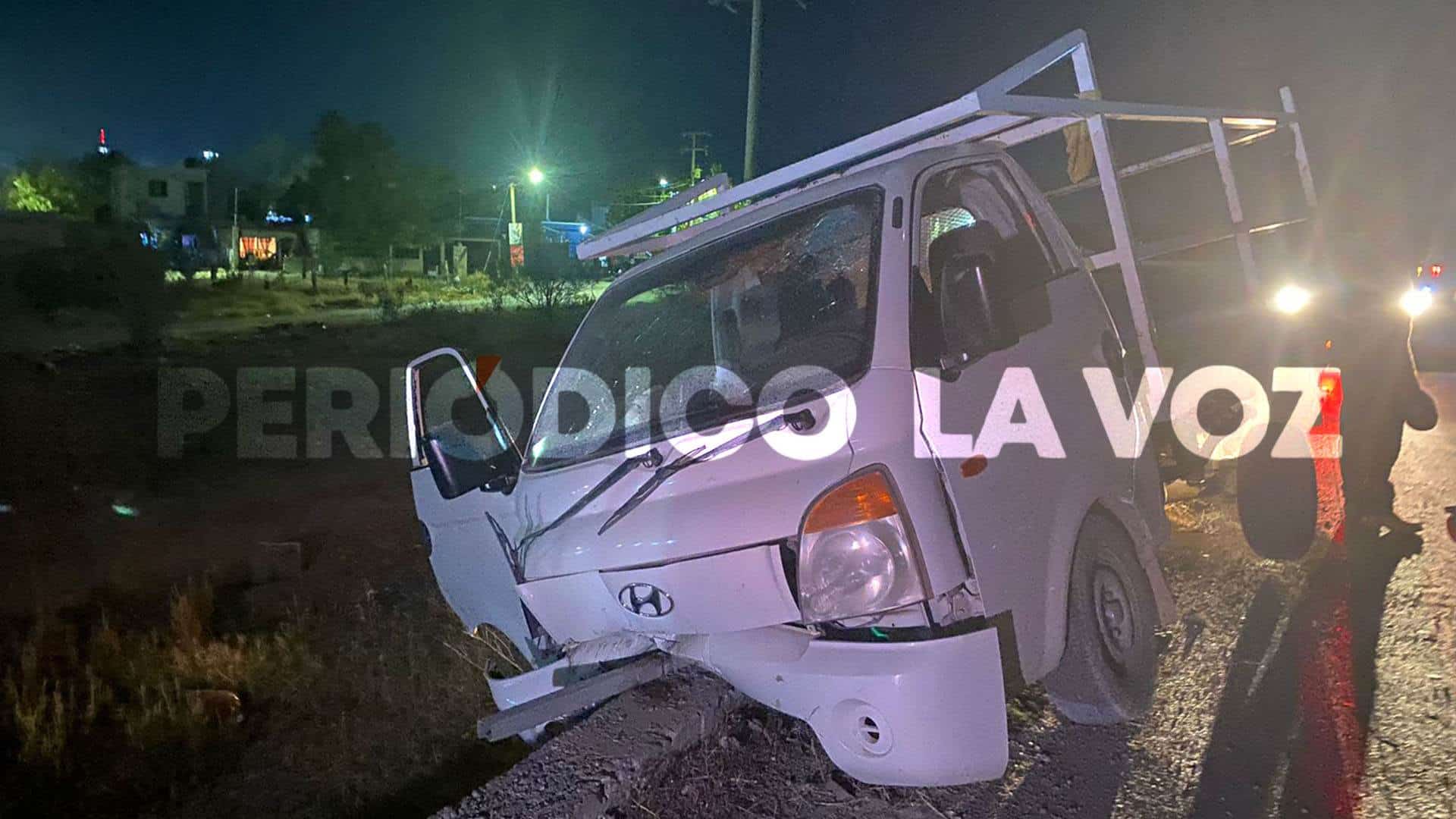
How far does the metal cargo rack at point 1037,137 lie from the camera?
391 centimetres

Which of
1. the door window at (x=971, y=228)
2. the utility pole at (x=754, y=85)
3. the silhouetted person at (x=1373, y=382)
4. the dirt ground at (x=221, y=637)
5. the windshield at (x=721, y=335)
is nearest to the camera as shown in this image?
the door window at (x=971, y=228)

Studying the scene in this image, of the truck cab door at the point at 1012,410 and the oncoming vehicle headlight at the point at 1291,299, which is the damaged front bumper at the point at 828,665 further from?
the oncoming vehicle headlight at the point at 1291,299

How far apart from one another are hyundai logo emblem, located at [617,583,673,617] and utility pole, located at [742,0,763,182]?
15.7 meters

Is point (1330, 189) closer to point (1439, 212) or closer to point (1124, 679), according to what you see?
point (1439, 212)

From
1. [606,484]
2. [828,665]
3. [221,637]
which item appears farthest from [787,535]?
[221,637]

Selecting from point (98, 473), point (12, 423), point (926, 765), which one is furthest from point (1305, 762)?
point (12, 423)

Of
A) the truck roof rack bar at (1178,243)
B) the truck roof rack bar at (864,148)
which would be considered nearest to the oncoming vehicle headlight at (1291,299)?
the truck roof rack bar at (1178,243)

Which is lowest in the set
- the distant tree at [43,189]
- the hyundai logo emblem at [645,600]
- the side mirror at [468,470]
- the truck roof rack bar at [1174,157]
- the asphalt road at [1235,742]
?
the asphalt road at [1235,742]

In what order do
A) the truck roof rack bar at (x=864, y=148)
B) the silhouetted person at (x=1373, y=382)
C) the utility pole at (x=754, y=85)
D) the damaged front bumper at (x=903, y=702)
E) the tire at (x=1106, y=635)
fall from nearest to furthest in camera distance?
the damaged front bumper at (x=903, y=702)
the tire at (x=1106, y=635)
the truck roof rack bar at (x=864, y=148)
the silhouetted person at (x=1373, y=382)
the utility pole at (x=754, y=85)

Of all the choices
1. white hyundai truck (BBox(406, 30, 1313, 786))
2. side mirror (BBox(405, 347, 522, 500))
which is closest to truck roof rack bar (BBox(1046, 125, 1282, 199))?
white hyundai truck (BBox(406, 30, 1313, 786))

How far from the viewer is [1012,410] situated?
3.27 meters

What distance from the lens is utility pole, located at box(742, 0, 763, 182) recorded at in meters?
18.5

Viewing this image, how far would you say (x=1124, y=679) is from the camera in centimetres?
359

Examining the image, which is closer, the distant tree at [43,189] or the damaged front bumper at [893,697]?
the damaged front bumper at [893,697]
